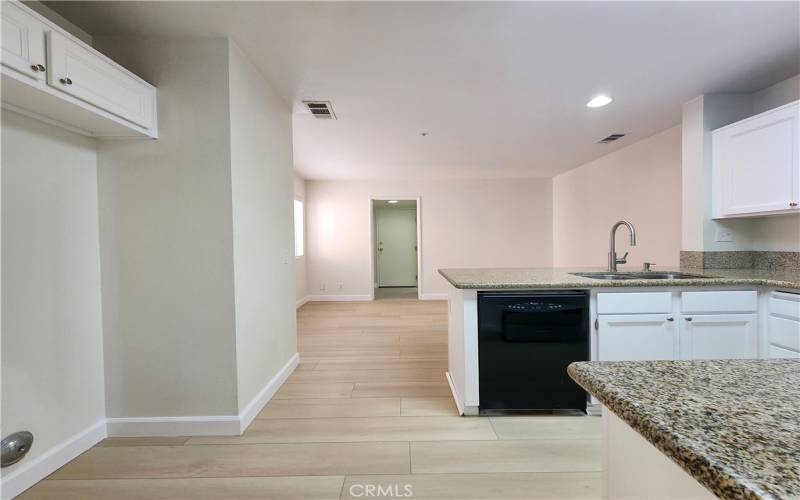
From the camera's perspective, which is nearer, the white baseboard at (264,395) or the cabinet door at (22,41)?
the cabinet door at (22,41)

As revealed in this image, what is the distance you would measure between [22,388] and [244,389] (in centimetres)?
95

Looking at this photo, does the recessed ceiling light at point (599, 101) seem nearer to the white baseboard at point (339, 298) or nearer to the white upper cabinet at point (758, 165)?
Result: the white upper cabinet at point (758, 165)

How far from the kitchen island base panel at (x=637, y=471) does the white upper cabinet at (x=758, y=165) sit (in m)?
2.50

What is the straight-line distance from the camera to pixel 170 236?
1952 mm

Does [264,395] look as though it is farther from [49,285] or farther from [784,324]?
[784,324]

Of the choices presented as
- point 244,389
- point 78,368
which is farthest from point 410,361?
point 78,368

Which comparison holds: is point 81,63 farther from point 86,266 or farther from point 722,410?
point 722,410

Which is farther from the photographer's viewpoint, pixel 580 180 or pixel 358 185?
pixel 358 185

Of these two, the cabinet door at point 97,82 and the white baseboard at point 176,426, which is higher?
the cabinet door at point 97,82

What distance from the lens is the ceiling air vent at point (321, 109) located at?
2.83 m

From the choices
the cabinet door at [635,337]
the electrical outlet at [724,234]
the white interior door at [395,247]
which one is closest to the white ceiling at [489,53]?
the electrical outlet at [724,234]

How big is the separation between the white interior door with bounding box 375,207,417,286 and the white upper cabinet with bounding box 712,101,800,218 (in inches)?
248

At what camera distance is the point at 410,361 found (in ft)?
10.5

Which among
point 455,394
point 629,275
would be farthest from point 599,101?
point 455,394
